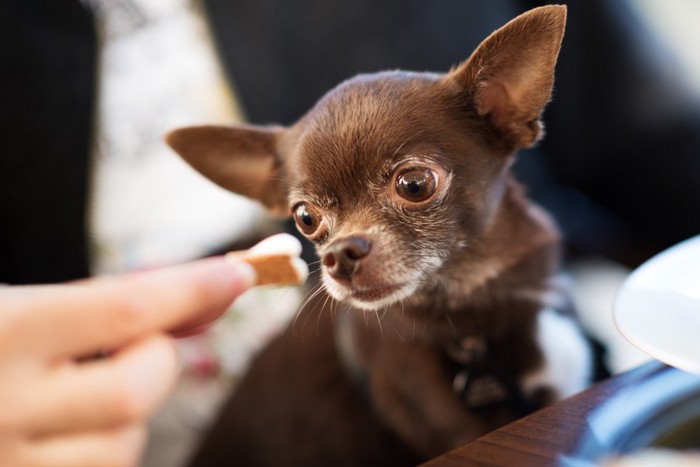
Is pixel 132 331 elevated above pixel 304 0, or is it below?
below

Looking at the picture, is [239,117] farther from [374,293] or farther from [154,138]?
[374,293]

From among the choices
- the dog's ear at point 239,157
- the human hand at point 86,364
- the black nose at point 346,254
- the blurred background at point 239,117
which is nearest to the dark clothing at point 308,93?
the blurred background at point 239,117

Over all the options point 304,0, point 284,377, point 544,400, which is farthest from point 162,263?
point 544,400

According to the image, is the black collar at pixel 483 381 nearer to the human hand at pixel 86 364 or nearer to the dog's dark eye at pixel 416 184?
the dog's dark eye at pixel 416 184

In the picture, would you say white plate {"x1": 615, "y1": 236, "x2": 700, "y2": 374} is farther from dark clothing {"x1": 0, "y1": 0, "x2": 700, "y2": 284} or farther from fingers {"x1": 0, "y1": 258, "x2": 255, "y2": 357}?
dark clothing {"x1": 0, "y1": 0, "x2": 700, "y2": 284}

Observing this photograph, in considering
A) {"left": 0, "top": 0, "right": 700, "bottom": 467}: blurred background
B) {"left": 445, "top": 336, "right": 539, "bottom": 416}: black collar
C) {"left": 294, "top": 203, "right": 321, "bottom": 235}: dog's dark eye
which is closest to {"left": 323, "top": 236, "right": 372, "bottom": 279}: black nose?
{"left": 294, "top": 203, "right": 321, "bottom": 235}: dog's dark eye

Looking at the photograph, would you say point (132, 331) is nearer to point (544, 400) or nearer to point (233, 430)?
point (544, 400)

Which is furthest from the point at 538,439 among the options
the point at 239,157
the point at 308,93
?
the point at 308,93
